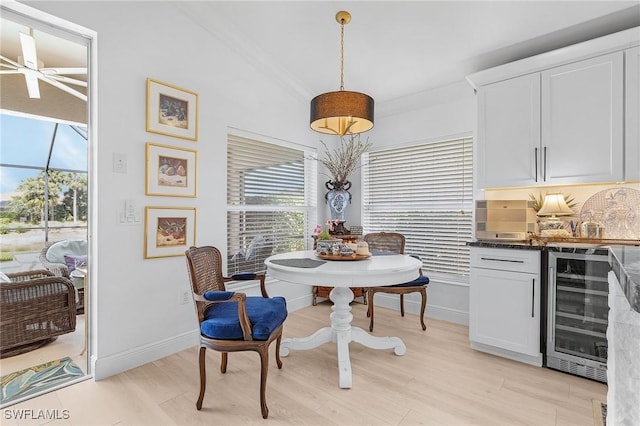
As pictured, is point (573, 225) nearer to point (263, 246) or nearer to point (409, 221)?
point (409, 221)

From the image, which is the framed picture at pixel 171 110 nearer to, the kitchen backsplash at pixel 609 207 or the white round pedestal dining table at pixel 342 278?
the white round pedestal dining table at pixel 342 278

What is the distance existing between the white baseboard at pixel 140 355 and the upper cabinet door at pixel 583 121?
11.1ft

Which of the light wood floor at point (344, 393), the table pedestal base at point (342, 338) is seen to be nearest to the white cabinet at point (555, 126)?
the light wood floor at point (344, 393)

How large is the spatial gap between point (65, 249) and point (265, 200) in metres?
1.92

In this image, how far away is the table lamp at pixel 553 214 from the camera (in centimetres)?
275

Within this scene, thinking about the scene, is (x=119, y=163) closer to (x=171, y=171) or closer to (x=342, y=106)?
(x=171, y=171)

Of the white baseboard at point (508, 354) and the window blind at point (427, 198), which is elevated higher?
the window blind at point (427, 198)

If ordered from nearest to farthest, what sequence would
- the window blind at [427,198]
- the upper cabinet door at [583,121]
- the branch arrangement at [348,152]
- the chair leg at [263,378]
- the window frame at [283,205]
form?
1. the chair leg at [263,378]
2. the upper cabinet door at [583,121]
3. the window frame at [283,205]
4. the window blind at [427,198]
5. the branch arrangement at [348,152]

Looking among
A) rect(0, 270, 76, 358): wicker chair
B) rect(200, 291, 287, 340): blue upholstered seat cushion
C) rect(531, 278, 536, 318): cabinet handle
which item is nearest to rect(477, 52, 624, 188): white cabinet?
rect(531, 278, 536, 318): cabinet handle

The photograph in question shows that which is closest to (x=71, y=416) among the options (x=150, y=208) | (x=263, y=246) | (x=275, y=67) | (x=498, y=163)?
(x=150, y=208)

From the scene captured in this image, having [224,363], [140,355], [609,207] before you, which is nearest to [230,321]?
[224,363]

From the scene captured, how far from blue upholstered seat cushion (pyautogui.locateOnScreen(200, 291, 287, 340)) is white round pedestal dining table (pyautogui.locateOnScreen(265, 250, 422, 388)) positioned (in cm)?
23

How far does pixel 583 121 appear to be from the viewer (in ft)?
8.21

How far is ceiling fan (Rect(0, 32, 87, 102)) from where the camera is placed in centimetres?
206
